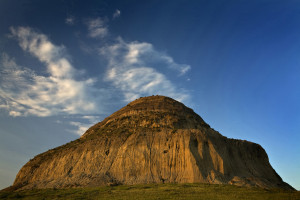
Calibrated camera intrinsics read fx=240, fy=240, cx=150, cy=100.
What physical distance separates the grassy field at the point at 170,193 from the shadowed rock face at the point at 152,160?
3816mm

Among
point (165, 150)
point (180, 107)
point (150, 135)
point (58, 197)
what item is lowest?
point (58, 197)

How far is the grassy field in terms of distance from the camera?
Result: 27672 mm

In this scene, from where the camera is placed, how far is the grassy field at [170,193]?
27672 millimetres

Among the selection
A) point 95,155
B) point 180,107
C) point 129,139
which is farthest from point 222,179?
point 180,107

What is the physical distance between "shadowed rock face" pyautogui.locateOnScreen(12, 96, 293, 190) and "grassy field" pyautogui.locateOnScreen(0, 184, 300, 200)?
12.5ft

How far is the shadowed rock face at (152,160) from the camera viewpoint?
128 ft

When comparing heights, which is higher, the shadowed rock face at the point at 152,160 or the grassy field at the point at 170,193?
the shadowed rock face at the point at 152,160

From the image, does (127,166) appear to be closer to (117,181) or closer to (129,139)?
(117,181)

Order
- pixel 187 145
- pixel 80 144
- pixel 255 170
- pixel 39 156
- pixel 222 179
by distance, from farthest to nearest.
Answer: pixel 39 156, pixel 80 144, pixel 255 170, pixel 187 145, pixel 222 179

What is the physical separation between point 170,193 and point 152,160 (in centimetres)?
1227

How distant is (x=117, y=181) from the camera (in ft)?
129

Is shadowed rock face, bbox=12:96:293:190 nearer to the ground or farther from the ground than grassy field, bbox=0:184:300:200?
farther from the ground

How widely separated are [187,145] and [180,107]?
23.0 m

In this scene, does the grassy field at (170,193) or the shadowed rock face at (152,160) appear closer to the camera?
the grassy field at (170,193)
